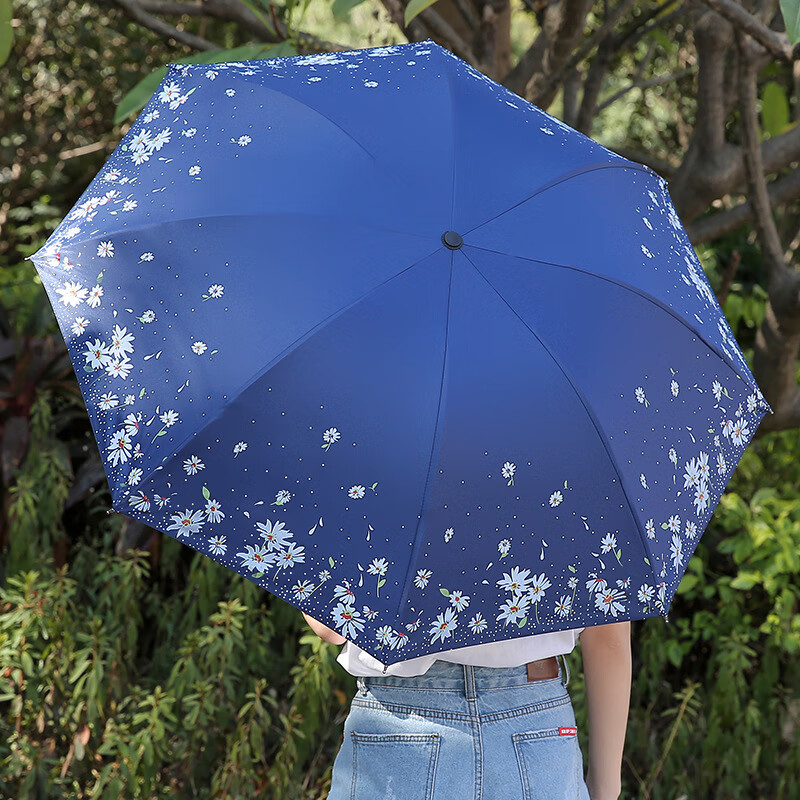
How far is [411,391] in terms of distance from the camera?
4.02ft

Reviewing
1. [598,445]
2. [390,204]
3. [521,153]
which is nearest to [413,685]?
[598,445]

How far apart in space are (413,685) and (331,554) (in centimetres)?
36

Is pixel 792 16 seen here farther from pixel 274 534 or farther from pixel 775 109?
pixel 775 109

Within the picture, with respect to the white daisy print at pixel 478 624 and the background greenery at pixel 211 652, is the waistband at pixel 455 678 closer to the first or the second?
the white daisy print at pixel 478 624

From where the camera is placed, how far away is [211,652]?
8.38 feet

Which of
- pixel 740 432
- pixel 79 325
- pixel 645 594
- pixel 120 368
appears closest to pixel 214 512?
pixel 120 368

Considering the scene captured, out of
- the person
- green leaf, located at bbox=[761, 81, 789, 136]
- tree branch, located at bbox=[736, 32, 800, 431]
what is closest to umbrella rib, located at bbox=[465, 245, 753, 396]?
the person

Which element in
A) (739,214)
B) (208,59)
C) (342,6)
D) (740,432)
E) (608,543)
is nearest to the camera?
(608,543)

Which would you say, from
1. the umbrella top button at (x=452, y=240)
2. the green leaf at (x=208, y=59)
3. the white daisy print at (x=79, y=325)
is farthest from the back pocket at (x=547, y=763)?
the green leaf at (x=208, y=59)

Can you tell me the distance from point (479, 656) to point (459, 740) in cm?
Answer: 13

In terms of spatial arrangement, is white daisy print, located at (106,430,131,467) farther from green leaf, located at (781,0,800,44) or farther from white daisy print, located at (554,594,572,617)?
green leaf, located at (781,0,800,44)

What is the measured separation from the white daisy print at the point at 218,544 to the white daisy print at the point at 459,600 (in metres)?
0.30

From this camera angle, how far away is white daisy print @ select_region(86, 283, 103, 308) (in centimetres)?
141

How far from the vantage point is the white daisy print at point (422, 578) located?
48.3 inches
